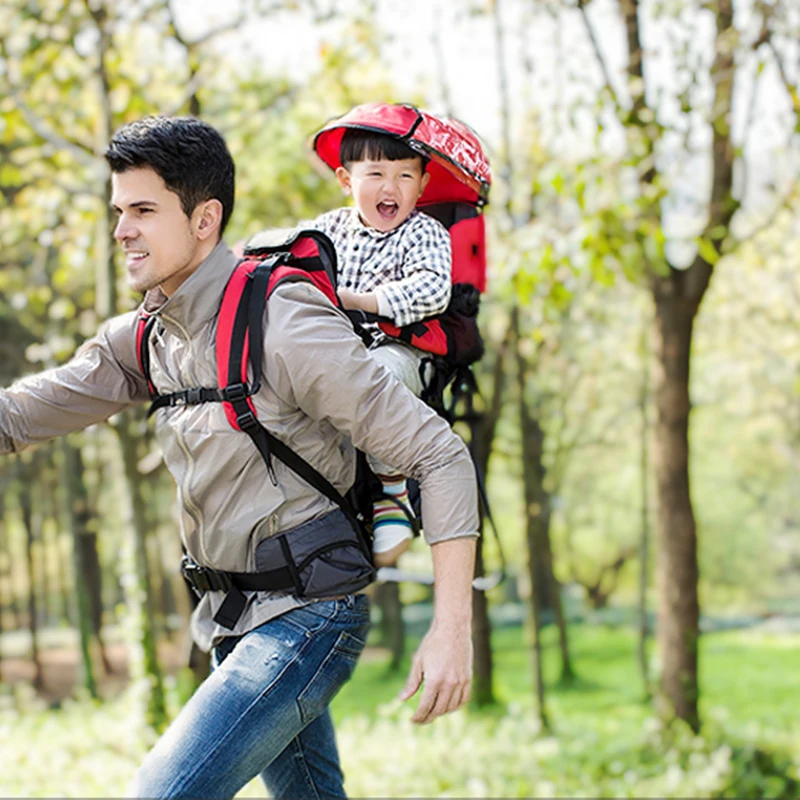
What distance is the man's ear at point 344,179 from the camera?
3.04 m

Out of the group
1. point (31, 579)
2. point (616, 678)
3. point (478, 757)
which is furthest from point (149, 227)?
point (616, 678)

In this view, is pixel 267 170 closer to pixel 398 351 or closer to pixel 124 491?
pixel 124 491

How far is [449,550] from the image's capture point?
7.48 ft

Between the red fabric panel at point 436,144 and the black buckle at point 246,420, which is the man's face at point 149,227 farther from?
the red fabric panel at point 436,144

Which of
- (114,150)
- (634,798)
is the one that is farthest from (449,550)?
(634,798)

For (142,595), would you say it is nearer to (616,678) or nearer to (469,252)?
(469,252)

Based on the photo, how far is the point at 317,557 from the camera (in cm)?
241

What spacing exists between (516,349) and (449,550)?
31.9ft

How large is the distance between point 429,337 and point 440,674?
1032 millimetres

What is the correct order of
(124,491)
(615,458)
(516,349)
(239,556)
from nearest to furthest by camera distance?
1. (239,556)
2. (124,491)
3. (516,349)
4. (615,458)

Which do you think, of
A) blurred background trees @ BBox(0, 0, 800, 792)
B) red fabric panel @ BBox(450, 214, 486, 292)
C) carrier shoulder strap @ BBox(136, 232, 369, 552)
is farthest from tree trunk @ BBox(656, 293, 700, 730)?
carrier shoulder strap @ BBox(136, 232, 369, 552)

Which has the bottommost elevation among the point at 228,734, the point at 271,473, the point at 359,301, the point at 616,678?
the point at 616,678

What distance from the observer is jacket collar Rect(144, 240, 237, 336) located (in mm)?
2416

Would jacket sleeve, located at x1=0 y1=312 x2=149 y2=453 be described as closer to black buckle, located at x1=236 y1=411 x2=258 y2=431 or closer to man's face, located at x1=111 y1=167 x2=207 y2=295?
man's face, located at x1=111 y1=167 x2=207 y2=295
